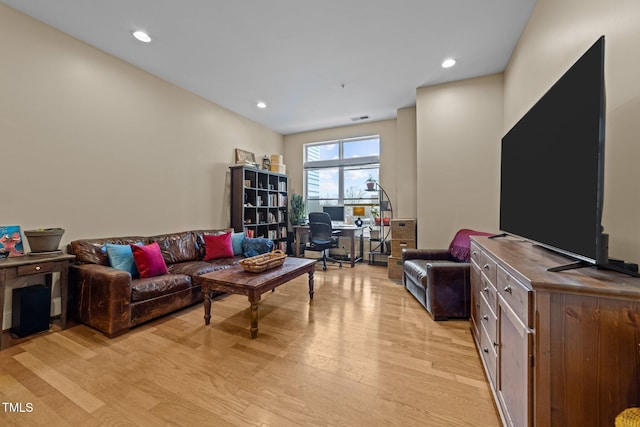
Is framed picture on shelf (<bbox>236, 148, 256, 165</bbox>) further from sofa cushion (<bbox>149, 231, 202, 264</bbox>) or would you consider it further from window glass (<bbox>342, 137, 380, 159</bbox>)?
window glass (<bbox>342, 137, 380, 159</bbox>)

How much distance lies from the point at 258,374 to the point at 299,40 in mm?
3181

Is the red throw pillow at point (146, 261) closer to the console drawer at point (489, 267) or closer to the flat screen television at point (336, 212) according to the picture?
the console drawer at point (489, 267)

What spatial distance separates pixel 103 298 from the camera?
7.43 ft

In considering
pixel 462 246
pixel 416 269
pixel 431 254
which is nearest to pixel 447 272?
pixel 416 269

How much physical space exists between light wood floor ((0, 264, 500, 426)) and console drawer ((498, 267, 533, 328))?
28.4 inches

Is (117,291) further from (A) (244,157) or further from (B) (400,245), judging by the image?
(B) (400,245)

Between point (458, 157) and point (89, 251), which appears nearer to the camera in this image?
point (89, 251)

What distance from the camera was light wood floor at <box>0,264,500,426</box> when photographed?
142cm

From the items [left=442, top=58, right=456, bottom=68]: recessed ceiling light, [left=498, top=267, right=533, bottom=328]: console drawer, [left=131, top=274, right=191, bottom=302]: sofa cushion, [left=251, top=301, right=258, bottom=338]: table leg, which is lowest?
[left=251, top=301, right=258, bottom=338]: table leg

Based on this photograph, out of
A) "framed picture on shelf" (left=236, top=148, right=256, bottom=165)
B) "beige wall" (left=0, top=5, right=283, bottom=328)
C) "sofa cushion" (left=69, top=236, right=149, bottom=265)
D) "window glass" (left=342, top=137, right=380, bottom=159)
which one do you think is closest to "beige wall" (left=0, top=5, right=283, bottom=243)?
"beige wall" (left=0, top=5, right=283, bottom=328)

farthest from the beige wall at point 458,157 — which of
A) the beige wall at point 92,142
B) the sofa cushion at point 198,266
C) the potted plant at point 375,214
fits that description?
the beige wall at point 92,142

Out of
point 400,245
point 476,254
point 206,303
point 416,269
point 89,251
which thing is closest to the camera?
point 476,254

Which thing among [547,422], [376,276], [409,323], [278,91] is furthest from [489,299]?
[278,91]

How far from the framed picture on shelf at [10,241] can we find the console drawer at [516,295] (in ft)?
12.4
